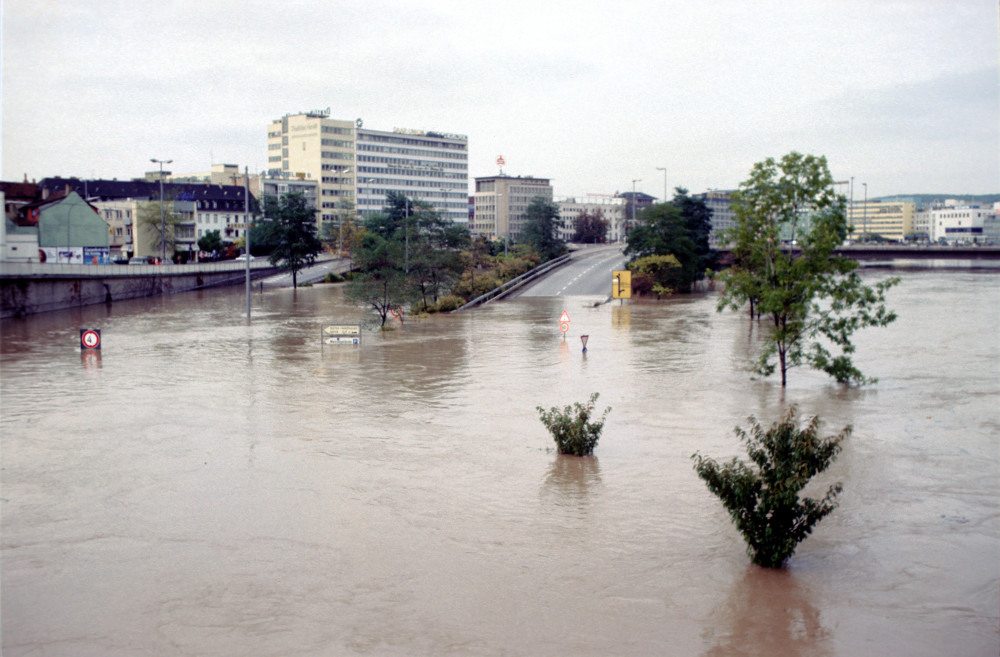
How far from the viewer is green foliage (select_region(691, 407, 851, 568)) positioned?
11141 millimetres

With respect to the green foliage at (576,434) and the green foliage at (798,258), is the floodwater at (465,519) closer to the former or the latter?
the green foliage at (576,434)

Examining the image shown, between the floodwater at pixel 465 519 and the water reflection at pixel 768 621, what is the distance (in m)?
0.04

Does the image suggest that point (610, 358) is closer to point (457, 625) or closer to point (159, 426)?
point (159, 426)

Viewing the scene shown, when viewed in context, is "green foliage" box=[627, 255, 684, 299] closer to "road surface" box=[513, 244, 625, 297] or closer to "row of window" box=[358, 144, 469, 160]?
"road surface" box=[513, 244, 625, 297]

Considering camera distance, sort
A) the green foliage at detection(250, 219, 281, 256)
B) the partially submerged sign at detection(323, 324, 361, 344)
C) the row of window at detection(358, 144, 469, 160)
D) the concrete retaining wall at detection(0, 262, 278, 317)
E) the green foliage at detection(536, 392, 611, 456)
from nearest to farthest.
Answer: the green foliage at detection(536, 392, 611, 456), the partially submerged sign at detection(323, 324, 361, 344), the concrete retaining wall at detection(0, 262, 278, 317), the green foliage at detection(250, 219, 281, 256), the row of window at detection(358, 144, 469, 160)

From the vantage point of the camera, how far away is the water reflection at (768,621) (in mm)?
9354

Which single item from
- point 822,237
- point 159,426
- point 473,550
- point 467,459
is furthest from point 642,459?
point 159,426

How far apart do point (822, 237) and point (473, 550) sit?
610 inches

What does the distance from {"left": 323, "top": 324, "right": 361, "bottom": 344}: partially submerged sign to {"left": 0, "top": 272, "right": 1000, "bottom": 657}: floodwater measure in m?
7.63

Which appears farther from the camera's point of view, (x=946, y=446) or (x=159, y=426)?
(x=159, y=426)

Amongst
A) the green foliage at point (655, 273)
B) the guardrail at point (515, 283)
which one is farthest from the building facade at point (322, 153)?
the green foliage at point (655, 273)

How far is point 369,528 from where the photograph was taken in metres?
13.1

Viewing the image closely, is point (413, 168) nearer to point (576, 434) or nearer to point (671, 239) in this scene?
point (671, 239)

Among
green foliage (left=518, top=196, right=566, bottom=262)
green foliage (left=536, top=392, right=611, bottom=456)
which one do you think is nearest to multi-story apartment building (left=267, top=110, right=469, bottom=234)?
green foliage (left=518, top=196, right=566, bottom=262)
